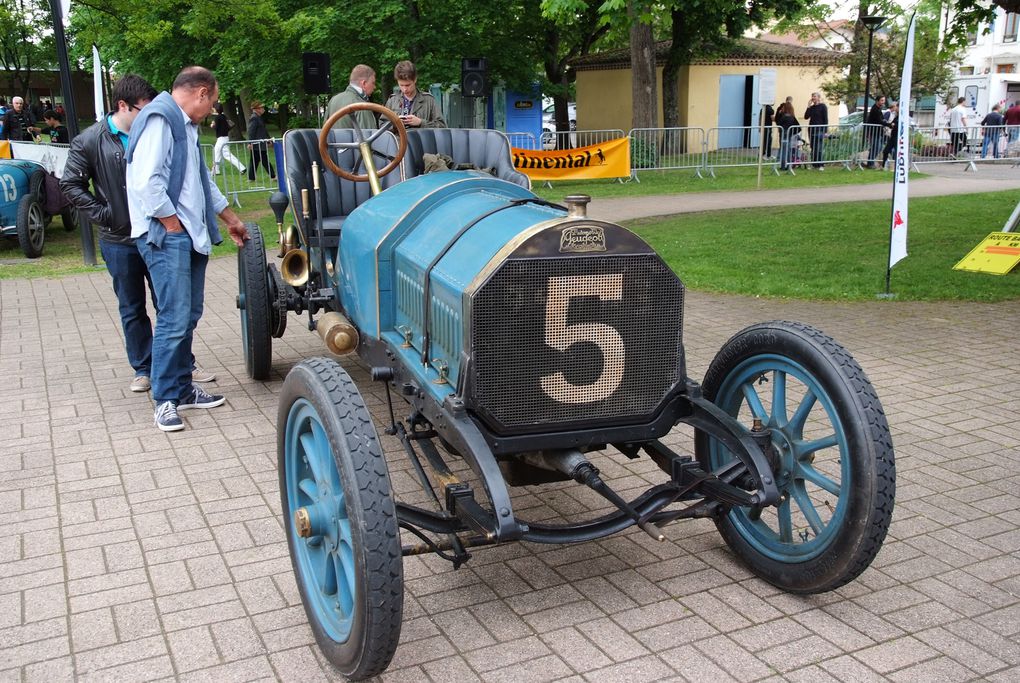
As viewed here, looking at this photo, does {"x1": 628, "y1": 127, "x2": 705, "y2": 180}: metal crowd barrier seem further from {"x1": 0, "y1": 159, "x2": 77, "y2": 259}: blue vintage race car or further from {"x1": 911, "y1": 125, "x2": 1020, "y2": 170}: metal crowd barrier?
{"x1": 0, "y1": 159, "x2": 77, "y2": 259}: blue vintage race car

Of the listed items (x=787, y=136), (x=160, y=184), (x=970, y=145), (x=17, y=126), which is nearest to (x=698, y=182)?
(x=787, y=136)

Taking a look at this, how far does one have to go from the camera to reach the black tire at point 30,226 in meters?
11.0

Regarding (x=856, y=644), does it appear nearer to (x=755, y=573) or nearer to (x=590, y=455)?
(x=755, y=573)

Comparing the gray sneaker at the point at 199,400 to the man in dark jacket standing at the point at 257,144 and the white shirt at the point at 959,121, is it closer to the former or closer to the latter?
the man in dark jacket standing at the point at 257,144

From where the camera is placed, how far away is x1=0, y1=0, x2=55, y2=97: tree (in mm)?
21638

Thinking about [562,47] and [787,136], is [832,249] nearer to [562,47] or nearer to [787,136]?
[787,136]

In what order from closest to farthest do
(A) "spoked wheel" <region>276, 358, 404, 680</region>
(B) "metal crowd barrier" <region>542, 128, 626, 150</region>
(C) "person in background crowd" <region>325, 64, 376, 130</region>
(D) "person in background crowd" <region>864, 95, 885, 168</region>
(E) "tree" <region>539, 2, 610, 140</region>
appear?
(A) "spoked wheel" <region>276, 358, 404, 680</region>, (C) "person in background crowd" <region>325, 64, 376, 130</region>, (B) "metal crowd barrier" <region>542, 128, 626, 150</region>, (D) "person in background crowd" <region>864, 95, 885, 168</region>, (E) "tree" <region>539, 2, 610, 140</region>

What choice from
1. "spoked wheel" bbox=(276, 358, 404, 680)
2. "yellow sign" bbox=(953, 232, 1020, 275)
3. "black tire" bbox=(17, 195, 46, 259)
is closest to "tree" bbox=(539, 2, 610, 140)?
"black tire" bbox=(17, 195, 46, 259)

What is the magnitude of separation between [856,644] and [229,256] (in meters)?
9.93

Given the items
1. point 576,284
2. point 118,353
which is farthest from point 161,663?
point 118,353

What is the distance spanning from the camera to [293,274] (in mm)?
5398

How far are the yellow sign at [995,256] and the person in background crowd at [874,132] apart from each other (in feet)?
39.5

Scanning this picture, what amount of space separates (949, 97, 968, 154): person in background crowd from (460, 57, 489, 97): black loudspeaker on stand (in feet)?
41.9

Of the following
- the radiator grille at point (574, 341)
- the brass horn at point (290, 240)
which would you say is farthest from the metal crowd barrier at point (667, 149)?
the radiator grille at point (574, 341)
